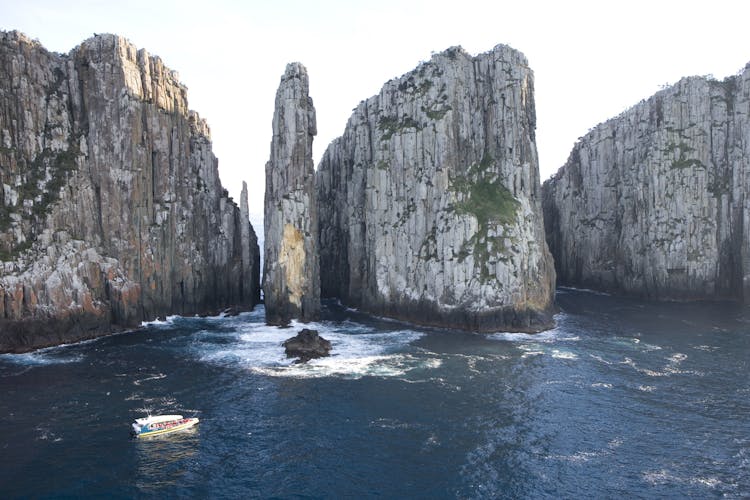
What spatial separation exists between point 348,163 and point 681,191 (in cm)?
7863

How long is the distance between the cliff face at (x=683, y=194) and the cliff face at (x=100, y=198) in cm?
9792

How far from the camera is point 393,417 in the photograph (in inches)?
2132

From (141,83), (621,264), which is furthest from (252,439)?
(621,264)

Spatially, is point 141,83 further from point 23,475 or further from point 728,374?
point 728,374

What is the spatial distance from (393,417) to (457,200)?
2198 inches

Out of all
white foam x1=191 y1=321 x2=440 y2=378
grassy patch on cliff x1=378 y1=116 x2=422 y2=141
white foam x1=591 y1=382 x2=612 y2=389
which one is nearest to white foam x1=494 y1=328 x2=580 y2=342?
white foam x1=191 y1=321 x2=440 y2=378

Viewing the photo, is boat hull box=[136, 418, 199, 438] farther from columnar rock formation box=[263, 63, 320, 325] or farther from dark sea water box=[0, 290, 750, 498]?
columnar rock formation box=[263, 63, 320, 325]

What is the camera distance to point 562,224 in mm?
153625

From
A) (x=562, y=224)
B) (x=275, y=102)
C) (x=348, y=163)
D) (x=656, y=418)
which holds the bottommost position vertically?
(x=656, y=418)

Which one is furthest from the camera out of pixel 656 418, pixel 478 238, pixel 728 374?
pixel 478 238

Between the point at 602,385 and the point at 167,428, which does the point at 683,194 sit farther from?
the point at 167,428

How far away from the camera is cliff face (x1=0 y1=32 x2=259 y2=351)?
8475 centimetres

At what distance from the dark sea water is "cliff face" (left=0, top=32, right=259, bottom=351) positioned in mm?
9339

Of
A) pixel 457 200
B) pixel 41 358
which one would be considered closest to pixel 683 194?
pixel 457 200
